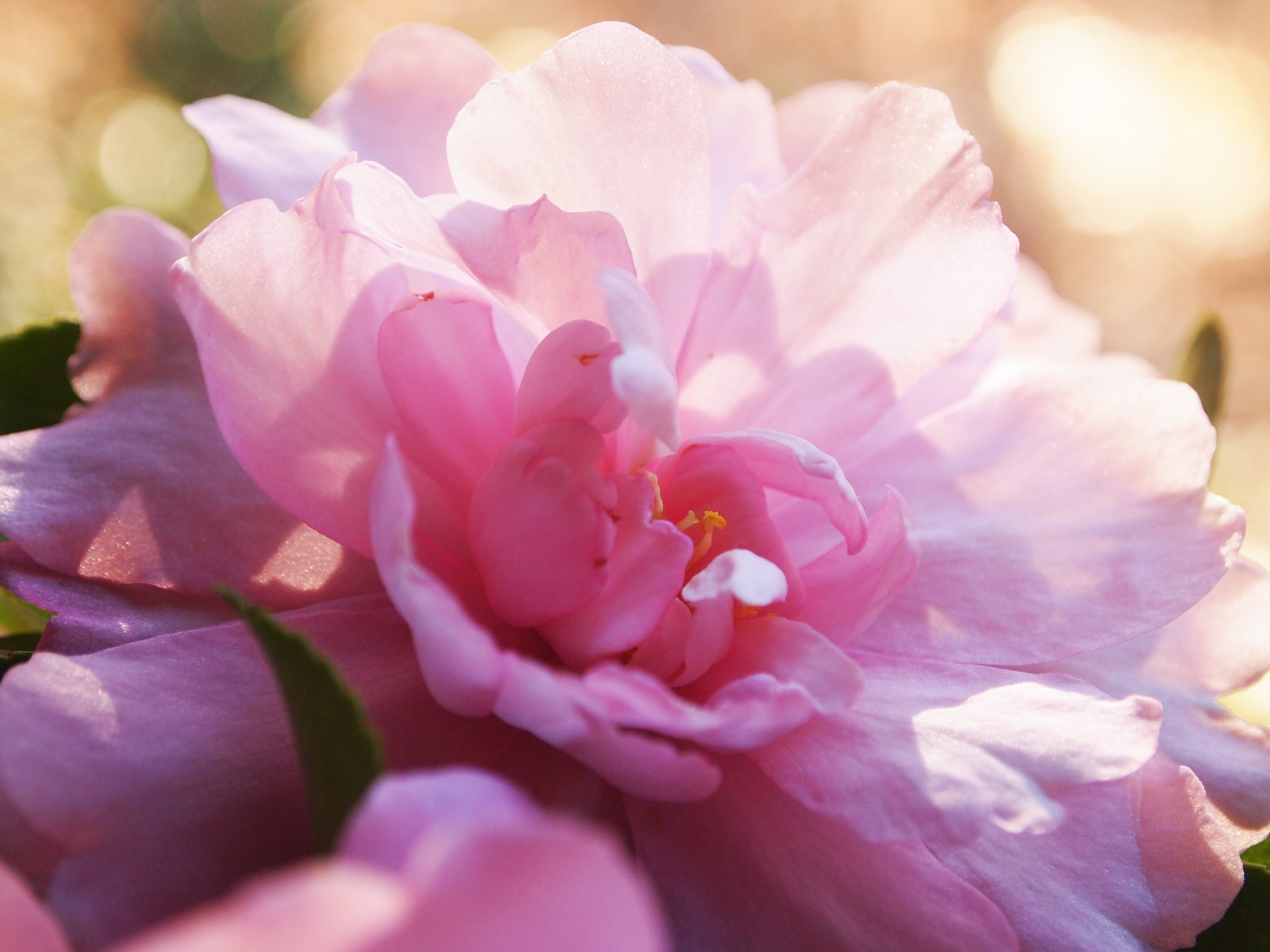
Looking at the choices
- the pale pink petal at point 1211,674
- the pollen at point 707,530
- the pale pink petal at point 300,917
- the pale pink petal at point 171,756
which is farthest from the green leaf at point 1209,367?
the pale pink petal at point 300,917

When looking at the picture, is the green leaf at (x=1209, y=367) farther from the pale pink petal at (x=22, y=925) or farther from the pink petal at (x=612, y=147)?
the pale pink petal at (x=22, y=925)

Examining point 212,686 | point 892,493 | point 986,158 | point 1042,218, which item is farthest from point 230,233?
point 1042,218

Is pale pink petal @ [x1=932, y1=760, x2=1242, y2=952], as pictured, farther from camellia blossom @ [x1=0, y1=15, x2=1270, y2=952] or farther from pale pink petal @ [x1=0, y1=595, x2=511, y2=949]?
pale pink petal @ [x1=0, y1=595, x2=511, y2=949]

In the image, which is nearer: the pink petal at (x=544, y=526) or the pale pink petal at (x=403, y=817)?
the pale pink petal at (x=403, y=817)

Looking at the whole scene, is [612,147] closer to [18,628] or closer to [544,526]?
[544,526]

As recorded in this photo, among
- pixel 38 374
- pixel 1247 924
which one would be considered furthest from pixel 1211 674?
pixel 38 374

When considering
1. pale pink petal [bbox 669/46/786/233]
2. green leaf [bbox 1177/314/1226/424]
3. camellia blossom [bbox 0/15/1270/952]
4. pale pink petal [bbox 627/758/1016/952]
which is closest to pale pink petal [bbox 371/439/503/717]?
camellia blossom [bbox 0/15/1270/952]
